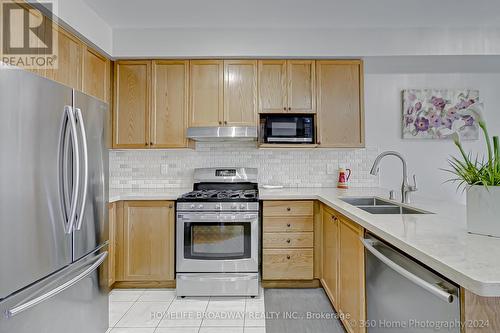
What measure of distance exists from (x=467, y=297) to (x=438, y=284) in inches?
4.4

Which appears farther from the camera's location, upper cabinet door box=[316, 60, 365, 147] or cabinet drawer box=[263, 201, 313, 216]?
upper cabinet door box=[316, 60, 365, 147]

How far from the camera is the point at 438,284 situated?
3.03 feet

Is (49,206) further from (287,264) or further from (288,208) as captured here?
(287,264)

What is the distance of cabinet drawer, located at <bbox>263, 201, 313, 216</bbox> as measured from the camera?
261 centimetres

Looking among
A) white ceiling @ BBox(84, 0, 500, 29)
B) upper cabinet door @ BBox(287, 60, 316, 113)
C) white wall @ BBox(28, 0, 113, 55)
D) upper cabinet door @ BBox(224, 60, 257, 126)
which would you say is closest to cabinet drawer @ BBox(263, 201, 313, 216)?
upper cabinet door @ BBox(224, 60, 257, 126)

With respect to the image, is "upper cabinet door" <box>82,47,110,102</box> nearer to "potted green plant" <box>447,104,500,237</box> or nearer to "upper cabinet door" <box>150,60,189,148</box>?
"upper cabinet door" <box>150,60,189,148</box>

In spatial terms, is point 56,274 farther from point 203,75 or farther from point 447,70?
point 447,70

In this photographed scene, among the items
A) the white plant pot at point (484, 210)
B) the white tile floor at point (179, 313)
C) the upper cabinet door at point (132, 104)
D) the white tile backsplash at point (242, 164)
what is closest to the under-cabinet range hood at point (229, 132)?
the white tile backsplash at point (242, 164)

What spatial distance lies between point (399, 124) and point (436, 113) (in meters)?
0.42

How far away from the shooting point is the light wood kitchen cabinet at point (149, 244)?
2.60m

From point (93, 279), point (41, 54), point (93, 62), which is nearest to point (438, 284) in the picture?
point (93, 279)

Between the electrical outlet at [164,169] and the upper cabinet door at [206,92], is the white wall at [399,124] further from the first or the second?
the electrical outlet at [164,169]

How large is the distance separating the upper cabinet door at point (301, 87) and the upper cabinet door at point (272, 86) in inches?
2.4

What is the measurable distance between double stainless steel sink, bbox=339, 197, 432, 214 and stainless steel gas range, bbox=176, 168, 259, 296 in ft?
2.86
